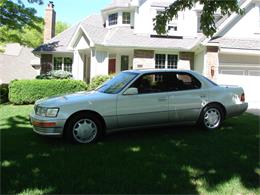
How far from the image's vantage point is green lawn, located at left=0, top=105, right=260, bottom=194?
16.1ft

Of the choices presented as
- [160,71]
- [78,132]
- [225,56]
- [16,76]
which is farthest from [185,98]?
[16,76]

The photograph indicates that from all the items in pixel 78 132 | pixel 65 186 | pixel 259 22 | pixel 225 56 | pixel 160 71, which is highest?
pixel 259 22

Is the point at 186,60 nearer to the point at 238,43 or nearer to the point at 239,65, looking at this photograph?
the point at 239,65

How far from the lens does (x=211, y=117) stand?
886cm

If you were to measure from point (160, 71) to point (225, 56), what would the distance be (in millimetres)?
11521

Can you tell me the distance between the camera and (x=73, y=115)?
7.43 metres

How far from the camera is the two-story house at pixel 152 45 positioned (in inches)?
743

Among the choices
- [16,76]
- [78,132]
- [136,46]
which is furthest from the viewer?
[16,76]

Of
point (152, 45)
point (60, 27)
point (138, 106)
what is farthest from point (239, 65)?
point (60, 27)

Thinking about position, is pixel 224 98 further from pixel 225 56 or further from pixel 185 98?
pixel 225 56

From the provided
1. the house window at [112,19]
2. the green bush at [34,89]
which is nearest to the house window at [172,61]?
the house window at [112,19]

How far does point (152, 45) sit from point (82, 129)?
14.6 metres

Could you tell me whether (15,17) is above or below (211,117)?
above

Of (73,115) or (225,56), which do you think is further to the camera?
(225,56)
